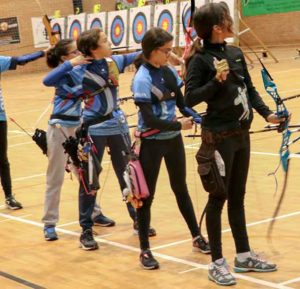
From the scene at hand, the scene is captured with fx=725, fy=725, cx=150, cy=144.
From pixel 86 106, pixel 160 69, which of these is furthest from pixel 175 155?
pixel 86 106

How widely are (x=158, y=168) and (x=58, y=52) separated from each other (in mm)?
1094

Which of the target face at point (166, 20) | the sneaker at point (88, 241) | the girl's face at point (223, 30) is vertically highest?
the girl's face at point (223, 30)

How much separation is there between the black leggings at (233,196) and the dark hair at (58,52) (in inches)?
57.6

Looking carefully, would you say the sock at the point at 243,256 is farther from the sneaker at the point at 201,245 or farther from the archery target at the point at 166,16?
the archery target at the point at 166,16

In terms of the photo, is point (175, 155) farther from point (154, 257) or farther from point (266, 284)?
point (266, 284)

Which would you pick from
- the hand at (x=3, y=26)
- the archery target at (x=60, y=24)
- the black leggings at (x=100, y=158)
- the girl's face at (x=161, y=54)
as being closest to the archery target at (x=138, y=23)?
the archery target at (x=60, y=24)

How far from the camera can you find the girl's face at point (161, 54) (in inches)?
142

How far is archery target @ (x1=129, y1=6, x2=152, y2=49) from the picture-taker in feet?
53.5

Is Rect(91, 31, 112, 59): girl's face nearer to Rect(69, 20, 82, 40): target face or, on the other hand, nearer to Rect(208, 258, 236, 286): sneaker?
Rect(208, 258, 236, 286): sneaker

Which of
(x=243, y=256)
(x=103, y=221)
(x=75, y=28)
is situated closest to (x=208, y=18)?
(x=243, y=256)

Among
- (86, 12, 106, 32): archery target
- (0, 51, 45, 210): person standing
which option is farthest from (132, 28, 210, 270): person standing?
(86, 12, 106, 32): archery target

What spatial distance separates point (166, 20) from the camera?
1594 centimetres

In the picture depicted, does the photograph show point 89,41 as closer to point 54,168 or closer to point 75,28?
point 54,168

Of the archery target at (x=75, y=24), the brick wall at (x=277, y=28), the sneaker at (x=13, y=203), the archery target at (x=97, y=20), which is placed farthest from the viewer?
the brick wall at (x=277, y=28)
